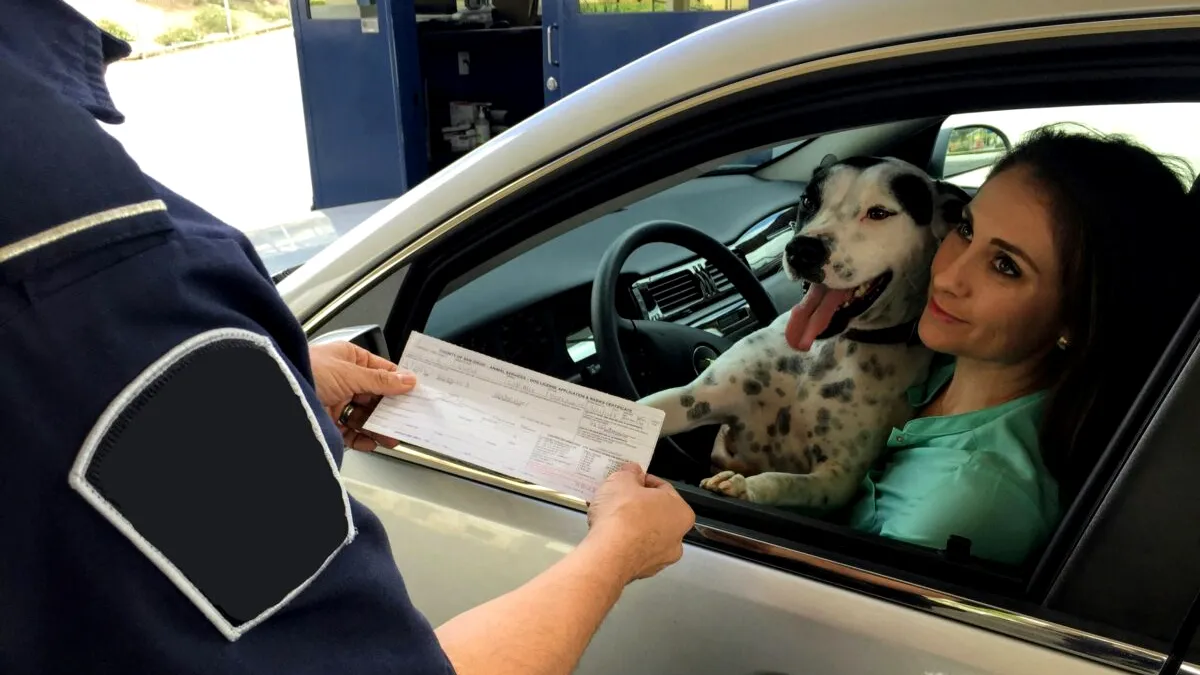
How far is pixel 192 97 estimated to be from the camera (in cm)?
891

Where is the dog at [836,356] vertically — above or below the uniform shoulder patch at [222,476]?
below

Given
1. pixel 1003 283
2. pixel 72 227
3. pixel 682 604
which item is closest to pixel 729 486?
pixel 682 604

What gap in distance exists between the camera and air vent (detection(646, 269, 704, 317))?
1988 millimetres

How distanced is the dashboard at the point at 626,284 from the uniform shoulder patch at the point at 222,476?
3.04ft

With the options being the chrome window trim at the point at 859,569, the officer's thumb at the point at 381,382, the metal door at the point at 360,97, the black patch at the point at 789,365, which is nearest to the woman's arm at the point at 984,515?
the chrome window trim at the point at 859,569

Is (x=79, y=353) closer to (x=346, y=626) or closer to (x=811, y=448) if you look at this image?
(x=346, y=626)

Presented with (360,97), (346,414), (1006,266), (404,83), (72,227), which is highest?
Result: (72,227)

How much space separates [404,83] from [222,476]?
534 centimetres

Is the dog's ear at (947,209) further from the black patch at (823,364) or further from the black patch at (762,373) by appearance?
the black patch at (762,373)

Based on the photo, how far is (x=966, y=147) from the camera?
1.87 metres

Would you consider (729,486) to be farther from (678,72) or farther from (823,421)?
(678,72)

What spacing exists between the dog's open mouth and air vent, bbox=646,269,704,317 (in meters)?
0.57

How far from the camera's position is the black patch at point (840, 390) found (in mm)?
1356

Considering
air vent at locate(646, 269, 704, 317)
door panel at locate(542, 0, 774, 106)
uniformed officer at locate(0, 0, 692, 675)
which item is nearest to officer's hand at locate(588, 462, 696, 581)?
uniformed officer at locate(0, 0, 692, 675)
